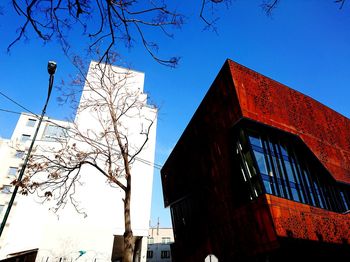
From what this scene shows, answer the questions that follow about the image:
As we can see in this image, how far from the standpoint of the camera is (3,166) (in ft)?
131

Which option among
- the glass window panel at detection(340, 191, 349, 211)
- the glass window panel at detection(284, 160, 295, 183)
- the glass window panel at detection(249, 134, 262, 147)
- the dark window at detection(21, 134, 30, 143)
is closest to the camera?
the glass window panel at detection(249, 134, 262, 147)

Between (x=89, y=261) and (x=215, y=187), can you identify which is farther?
(x=89, y=261)

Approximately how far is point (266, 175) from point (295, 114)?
651 centimetres

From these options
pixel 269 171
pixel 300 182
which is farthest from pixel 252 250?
pixel 300 182

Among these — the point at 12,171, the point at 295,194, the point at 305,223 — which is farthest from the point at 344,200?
the point at 12,171

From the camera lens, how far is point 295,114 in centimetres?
1773

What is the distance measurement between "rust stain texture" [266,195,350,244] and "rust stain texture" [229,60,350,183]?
16.0 ft

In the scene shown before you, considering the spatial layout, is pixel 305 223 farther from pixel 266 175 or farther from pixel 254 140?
pixel 254 140

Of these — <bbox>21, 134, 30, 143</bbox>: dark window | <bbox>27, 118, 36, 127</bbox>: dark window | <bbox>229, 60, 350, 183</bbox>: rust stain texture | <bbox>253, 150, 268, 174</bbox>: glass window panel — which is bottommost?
<bbox>253, 150, 268, 174</bbox>: glass window panel

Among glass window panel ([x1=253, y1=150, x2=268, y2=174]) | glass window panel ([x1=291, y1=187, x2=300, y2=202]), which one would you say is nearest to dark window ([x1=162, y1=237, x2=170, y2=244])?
glass window panel ([x1=291, y1=187, x2=300, y2=202])

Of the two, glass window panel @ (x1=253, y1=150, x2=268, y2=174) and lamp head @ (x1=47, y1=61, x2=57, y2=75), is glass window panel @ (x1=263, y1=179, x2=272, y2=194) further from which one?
lamp head @ (x1=47, y1=61, x2=57, y2=75)

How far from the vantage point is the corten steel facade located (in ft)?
40.8

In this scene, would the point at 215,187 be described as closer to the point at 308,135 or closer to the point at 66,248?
the point at 308,135

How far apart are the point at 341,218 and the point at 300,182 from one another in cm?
297
